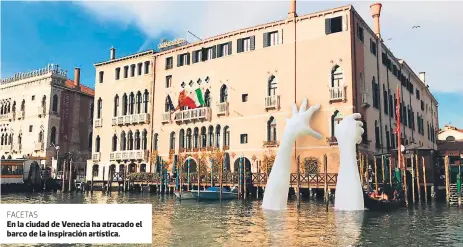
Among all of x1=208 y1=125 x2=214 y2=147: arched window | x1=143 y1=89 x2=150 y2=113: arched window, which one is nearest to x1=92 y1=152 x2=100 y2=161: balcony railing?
x1=143 y1=89 x2=150 y2=113: arched window

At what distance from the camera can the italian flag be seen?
32.8 m

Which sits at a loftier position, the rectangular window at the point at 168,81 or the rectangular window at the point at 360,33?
the rectangular window at the point at 360,33

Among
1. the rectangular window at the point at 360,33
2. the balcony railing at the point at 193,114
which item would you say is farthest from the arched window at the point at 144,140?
the rectangular window at the point at 360,33

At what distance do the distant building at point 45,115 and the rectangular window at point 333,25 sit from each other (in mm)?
26239

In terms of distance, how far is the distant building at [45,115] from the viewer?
42281mm

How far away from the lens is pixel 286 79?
29.4 metres

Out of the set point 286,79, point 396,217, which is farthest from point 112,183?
point 396,217

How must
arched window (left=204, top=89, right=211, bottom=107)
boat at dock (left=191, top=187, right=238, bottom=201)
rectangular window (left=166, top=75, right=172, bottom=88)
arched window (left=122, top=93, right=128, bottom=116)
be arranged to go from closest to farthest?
boat at dock (left=191, top=187, right=238, bottom=201) < arched window (left=204, top=89, right=211, bottom=107) < rectangular window (left=166, top=75, right=172, bottom=88) < arched window (left=122, top=93, right=128, bottom=116)

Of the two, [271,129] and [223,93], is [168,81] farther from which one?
[271,129]

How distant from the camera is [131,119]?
1476 inches

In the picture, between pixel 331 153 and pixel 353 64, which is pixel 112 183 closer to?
pixel 331 153

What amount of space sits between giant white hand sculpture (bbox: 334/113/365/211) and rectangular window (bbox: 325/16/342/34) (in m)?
11.6

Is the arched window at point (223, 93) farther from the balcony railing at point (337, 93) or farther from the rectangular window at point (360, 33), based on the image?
the rectangular window at point (360, 33)

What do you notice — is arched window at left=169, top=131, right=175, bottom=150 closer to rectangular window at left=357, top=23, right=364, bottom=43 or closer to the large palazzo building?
the large palazzo building
